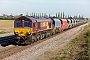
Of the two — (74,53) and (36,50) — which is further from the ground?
(74,53)

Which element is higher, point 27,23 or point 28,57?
point 27,23

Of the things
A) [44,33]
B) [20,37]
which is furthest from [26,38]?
[44,33]

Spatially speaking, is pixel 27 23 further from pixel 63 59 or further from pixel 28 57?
pixel 63 59

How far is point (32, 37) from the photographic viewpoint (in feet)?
85.1

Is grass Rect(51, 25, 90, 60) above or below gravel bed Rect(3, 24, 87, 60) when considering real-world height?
above

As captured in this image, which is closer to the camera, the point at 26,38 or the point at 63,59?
the point at 63,59


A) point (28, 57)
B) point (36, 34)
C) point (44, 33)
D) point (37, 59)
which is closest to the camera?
point (37, 59)

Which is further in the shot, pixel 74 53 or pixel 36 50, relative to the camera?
pixel 36 50

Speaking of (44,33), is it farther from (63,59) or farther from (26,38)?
(63,59)

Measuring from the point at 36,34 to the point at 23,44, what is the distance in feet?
6.87

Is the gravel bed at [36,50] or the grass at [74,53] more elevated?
the grass at [74,53]

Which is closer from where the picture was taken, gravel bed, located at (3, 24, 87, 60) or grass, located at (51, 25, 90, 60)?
grass, located at (51, 25, 90, 60)

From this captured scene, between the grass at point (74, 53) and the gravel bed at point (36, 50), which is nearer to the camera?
the grass at point (74, 53)

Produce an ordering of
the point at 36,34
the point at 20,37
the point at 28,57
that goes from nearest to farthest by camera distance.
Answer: the point at 28,57
the point at 20,37
the point at 36,34
